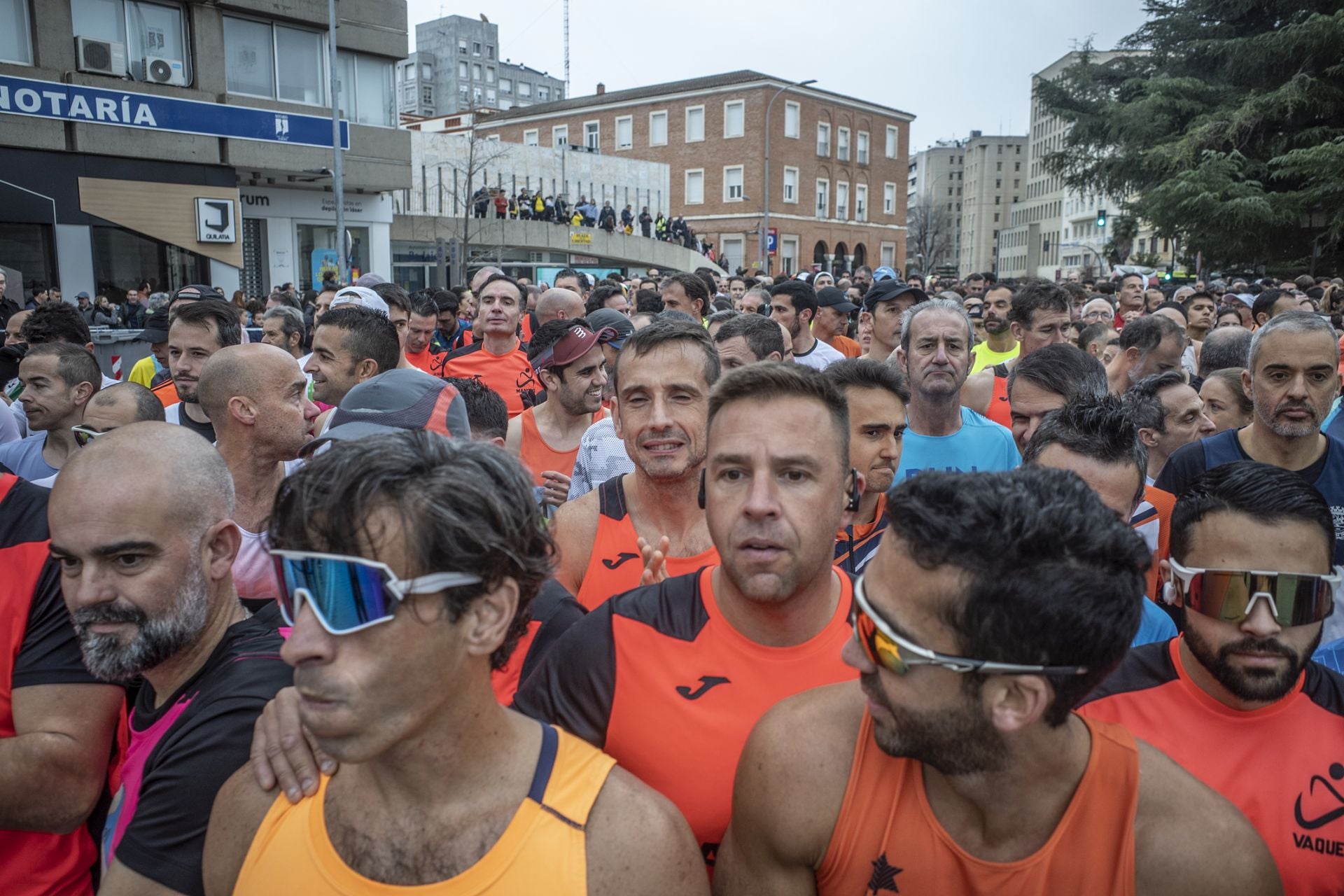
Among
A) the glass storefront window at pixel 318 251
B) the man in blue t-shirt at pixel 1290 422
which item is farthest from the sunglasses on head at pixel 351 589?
the glass storefront window at pixel 318 251

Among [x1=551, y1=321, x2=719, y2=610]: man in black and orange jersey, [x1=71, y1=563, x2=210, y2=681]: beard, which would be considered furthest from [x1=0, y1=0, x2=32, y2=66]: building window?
[x1=71, y1=563, x2=210, y2=681]: beard

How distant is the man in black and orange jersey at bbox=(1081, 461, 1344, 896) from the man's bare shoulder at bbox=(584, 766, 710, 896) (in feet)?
4.24

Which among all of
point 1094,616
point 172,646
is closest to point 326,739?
point 172,646

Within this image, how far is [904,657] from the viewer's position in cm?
191

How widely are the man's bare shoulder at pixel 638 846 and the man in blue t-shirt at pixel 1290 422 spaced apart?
3.47 metres

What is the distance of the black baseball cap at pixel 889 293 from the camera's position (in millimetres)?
8023

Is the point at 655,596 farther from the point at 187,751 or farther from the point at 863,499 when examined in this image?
the point at 863,499

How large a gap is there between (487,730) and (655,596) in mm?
768

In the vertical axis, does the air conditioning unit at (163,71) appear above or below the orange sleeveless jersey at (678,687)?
above

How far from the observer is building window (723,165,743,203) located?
178ft

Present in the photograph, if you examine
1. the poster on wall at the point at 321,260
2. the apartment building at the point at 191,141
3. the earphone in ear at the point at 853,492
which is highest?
the apartment building at the point at 191,141

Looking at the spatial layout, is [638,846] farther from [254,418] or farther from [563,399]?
[563,399]

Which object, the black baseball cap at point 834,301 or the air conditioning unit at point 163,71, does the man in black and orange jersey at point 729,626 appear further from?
the air conditioning unit at point 163,71

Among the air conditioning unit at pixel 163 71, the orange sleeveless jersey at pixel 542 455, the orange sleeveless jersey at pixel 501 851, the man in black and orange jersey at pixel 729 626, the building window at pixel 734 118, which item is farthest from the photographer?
the building window at pixel 734 118
